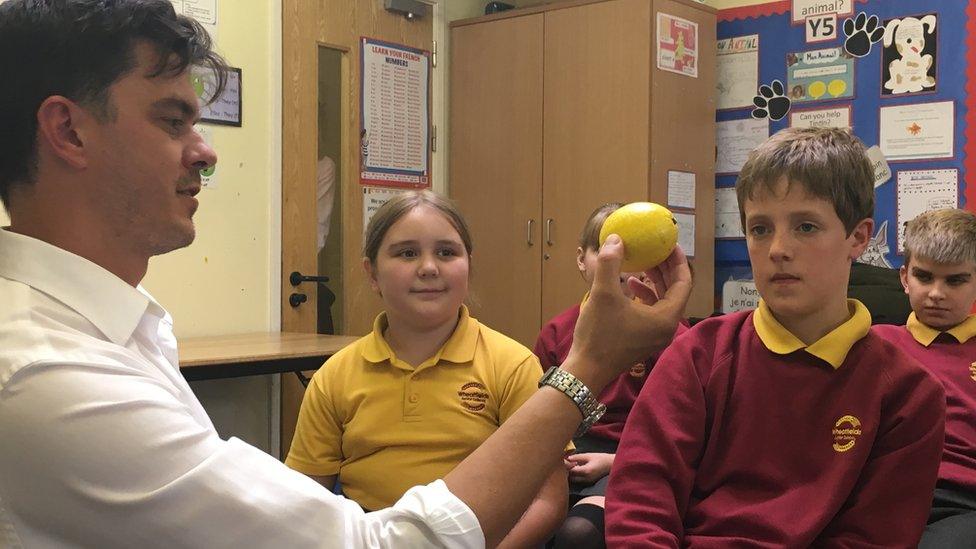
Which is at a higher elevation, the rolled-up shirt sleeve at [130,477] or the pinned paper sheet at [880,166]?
the pinned paper sheet at [880,166]

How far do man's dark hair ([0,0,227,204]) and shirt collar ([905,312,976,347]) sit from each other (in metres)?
2.02

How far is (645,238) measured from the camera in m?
1.49

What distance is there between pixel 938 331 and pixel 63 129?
82.9 inches

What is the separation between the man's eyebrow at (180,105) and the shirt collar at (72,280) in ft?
0.74

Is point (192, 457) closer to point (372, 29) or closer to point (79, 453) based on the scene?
point (79, 453)

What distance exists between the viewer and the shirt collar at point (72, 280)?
1014 mm

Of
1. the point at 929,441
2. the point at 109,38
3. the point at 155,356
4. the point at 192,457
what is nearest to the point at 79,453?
the point at 192,457

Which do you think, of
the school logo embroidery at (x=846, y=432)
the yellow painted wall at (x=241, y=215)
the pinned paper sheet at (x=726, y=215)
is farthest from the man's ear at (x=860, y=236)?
the yellow painted wall at (x=241, y=215)

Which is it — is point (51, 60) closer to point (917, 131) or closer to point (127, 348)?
point (127, 348)

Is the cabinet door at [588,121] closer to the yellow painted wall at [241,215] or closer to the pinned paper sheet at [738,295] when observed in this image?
the pinned paper sheet at [738,295]

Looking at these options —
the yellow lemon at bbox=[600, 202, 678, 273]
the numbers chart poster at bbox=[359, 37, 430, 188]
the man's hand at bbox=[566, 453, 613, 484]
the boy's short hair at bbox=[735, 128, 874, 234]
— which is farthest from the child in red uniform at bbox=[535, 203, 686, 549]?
the numbers chart poster at bbox=[359, 37, 430, 188]

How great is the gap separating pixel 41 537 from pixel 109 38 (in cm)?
58

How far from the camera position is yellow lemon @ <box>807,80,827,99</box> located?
4230 mm

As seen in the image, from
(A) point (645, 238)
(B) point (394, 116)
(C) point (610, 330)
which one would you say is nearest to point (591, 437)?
(A) point (645, 238)
